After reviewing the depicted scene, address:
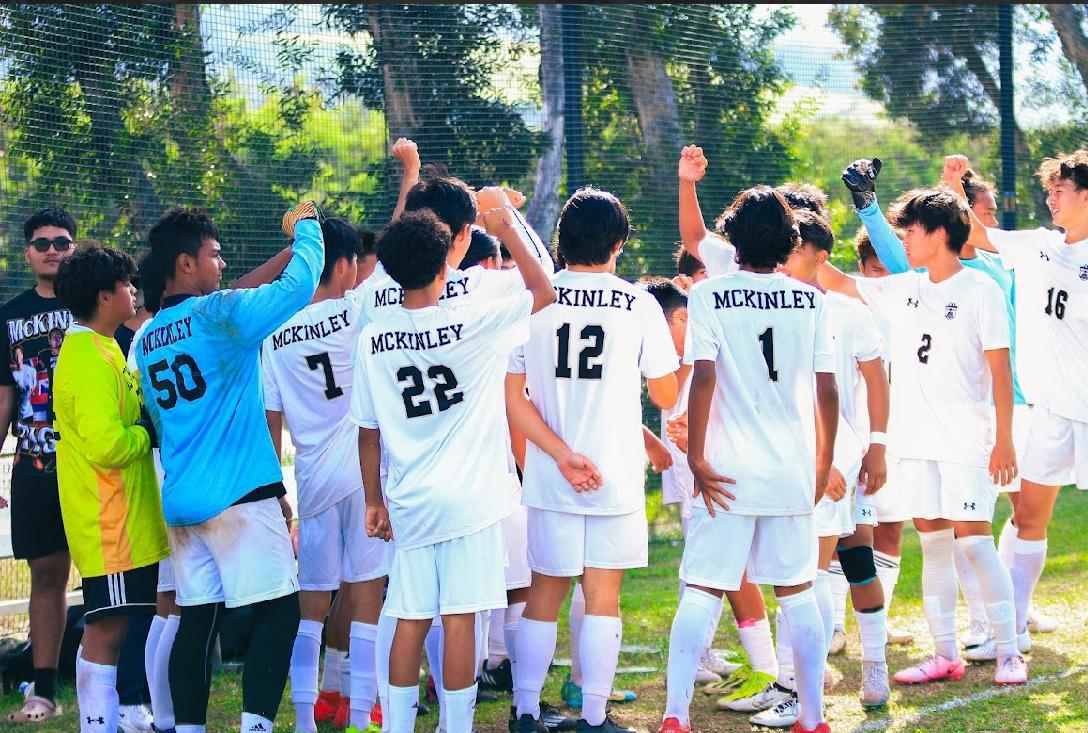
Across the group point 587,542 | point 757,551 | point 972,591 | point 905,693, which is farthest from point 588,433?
point 972,591

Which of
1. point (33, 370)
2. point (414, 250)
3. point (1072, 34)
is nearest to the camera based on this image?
point (414, 250)

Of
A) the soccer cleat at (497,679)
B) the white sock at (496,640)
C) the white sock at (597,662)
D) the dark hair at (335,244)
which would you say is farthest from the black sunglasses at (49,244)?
the white sock at (597,662)

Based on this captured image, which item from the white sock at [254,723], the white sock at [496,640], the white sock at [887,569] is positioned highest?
the white sock at [887,569]

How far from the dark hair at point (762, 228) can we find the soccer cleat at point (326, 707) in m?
2.45

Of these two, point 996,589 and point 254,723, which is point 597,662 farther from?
point 996,589

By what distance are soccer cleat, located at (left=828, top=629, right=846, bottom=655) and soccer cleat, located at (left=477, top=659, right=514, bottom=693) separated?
5.04ft

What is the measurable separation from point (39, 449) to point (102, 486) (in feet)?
3.78

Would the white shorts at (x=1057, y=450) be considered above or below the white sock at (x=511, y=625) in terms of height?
above

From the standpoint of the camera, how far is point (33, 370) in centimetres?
505

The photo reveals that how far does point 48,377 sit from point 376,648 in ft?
6.96

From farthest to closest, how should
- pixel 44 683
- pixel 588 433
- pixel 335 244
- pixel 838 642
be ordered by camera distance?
pixel 838 642
pixel 44 683
pixel 335 244
pixel 588 433

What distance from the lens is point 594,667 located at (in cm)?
401

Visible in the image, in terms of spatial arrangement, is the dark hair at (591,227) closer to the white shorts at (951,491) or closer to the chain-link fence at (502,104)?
the white shorts at (951,491)

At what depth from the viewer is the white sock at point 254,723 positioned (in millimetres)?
3795
